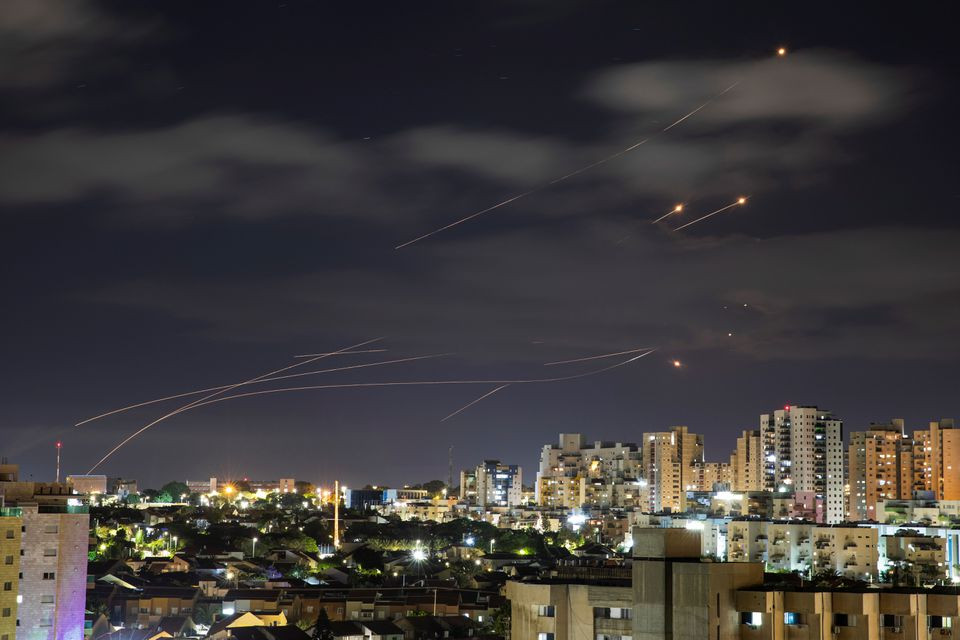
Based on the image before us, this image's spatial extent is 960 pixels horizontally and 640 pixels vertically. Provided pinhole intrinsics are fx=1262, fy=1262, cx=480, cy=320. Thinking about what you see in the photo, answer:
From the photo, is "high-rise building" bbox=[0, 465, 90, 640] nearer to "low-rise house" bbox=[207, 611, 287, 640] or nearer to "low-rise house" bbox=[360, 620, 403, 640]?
"low-rise house" bbox=[207, 611, 287, 640]

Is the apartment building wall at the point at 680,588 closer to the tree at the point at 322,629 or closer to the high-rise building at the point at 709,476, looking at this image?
the tree at the point at 322,629

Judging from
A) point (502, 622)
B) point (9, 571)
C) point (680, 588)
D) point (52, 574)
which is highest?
point (680, 588)

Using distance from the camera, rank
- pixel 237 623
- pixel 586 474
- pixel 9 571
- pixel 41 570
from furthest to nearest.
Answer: pixel 586 474, pixel 237 623, pixel 41 570, pixel 9 571

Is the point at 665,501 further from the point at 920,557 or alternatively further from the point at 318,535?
the point at 920,557

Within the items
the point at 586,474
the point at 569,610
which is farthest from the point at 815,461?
the point at 569,610

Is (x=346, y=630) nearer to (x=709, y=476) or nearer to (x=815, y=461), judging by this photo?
(x=815, y=461)

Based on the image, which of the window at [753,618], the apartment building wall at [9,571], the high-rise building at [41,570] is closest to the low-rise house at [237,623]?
the high-rise building at [41,570]
